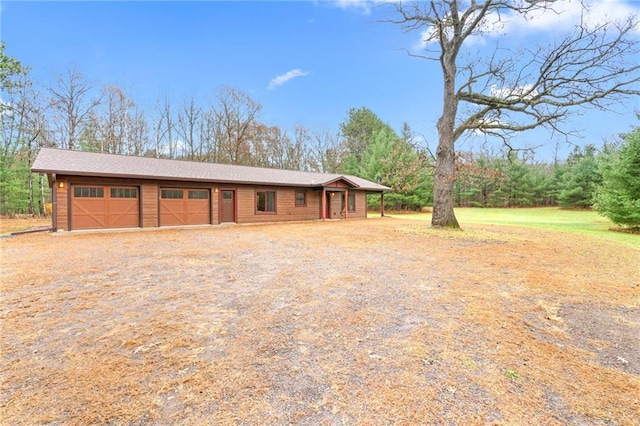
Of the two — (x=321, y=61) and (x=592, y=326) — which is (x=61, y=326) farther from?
(x=321, y=61)

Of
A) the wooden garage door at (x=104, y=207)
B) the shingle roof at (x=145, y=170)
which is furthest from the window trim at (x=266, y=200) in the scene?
the wooden garage door at (x=104, y=207)

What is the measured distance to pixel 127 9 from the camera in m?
14.0

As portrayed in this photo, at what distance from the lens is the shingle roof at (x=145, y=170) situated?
11.4m

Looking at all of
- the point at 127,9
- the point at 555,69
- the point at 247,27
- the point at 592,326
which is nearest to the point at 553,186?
the point at 555,69

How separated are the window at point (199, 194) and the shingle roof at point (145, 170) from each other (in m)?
0.77


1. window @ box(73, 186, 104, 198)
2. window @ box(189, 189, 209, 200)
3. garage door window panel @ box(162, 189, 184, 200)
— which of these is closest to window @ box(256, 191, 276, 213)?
window @ box(189, 189, 209, 200)

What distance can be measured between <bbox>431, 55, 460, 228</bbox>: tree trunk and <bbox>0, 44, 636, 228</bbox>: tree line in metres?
0.54

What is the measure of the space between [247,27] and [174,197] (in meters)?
9.99

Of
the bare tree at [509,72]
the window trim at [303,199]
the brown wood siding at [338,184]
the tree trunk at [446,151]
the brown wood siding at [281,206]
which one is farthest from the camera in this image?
the brown wood siding at [338,184]

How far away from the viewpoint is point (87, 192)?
11.9 meters

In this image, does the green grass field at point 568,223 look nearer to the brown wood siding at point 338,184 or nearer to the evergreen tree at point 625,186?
the evergreen tree at point 625,186

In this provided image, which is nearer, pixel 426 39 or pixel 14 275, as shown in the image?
pixel 14 275

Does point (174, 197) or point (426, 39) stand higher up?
point (426, 39)

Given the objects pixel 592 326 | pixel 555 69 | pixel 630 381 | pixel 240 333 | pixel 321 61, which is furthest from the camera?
pixel 321 61
